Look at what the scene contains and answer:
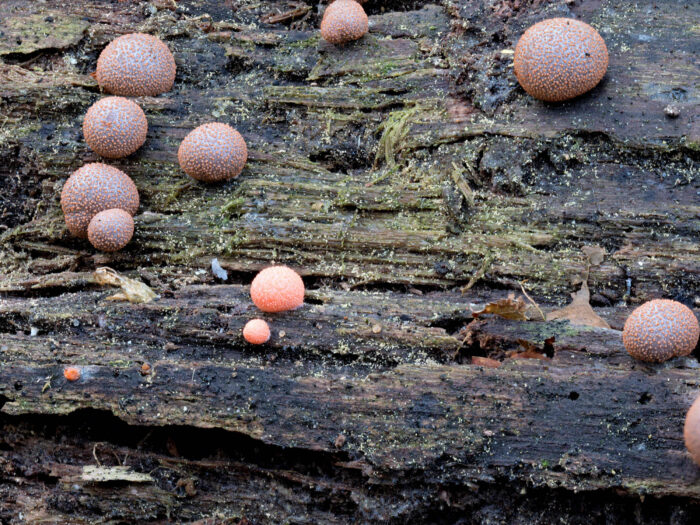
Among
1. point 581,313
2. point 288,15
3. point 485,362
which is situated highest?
point 288,15

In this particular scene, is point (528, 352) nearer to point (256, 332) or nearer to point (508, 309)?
point (508, 309)

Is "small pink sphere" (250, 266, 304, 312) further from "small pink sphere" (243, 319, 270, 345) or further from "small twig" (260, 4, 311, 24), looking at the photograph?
"small twig" (260, 4, 311, 24)

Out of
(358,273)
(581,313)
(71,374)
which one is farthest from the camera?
(358,273)

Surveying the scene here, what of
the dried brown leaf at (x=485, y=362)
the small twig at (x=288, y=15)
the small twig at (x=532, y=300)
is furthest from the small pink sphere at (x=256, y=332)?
the small twig at (x=288, y=15)

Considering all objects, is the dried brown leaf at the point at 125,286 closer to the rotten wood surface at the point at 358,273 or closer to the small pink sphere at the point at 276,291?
the rotten wood surface at the point at 358,273

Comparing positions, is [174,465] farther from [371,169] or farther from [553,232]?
[553,232]

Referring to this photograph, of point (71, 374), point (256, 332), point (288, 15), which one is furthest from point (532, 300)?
point (288, 15)
